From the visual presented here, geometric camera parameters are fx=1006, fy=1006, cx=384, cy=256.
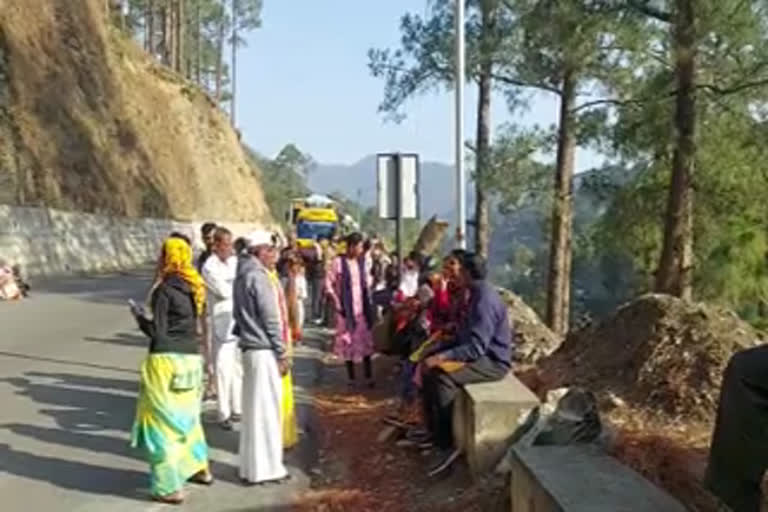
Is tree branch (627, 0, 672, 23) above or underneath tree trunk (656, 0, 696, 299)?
above

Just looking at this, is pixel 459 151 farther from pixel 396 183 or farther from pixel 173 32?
pixel 173 32

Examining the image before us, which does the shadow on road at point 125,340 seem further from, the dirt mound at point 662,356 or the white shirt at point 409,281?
the dirt mound at point 662,356

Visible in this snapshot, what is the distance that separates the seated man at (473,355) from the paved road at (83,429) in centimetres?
118

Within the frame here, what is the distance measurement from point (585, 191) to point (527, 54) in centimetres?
433

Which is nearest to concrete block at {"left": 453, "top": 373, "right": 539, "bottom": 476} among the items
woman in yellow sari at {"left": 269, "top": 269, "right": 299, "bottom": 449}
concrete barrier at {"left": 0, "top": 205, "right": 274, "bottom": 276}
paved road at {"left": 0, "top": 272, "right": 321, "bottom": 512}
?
paved road at {"left": 0, "top": 272, "right": 321, "bottom": 512}

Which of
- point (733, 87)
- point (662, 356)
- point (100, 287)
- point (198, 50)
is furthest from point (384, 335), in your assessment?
point (198, 50)

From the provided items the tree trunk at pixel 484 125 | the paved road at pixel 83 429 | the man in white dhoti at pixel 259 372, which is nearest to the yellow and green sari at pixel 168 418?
the paved road at pixel 83 429

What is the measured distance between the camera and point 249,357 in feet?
24.2

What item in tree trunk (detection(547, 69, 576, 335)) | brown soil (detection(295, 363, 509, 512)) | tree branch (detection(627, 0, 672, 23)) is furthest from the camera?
tree trunk (detection(547, 69, 576, 335))

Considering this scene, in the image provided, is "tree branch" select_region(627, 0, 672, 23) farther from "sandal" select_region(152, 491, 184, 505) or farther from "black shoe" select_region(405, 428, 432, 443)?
"sandal" select_region(152, 491, 184, 505)

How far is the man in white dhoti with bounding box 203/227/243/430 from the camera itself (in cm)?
906

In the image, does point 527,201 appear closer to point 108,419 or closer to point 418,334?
point 418,334

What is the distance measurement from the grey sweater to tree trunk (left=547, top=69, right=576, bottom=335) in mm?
13949

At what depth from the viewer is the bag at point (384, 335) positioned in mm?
11469
